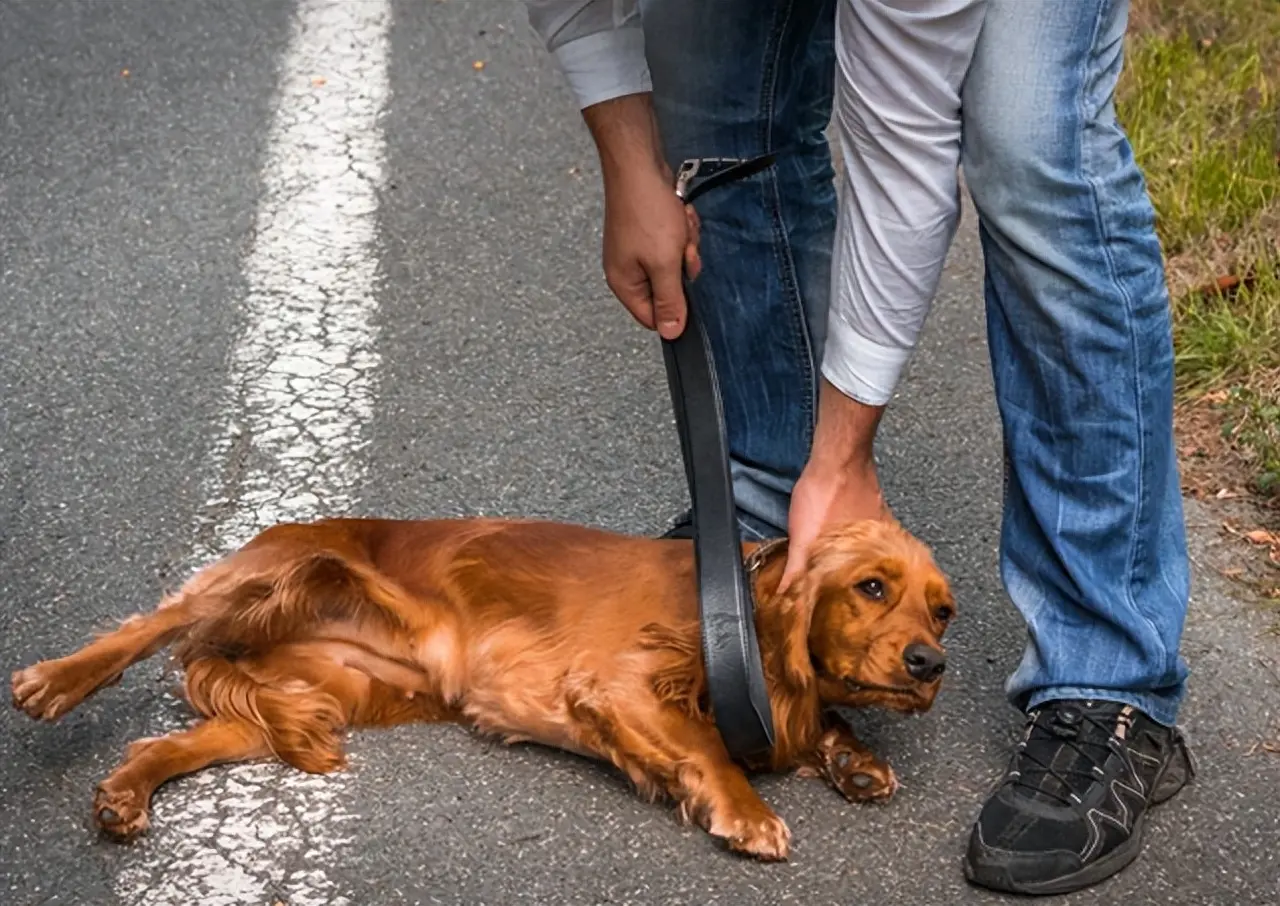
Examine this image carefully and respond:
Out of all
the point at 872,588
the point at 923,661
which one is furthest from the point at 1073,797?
the point at 872,588

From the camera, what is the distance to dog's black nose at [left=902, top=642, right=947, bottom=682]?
8.84ft

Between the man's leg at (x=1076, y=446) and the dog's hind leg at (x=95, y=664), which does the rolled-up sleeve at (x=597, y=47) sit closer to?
the man's leg at (x=1076, y=446)

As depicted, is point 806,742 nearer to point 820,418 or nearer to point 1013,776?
point 1013,776

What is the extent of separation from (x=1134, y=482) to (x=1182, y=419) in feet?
4.83

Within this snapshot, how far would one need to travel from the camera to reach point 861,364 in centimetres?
276

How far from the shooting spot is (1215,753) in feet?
9.88

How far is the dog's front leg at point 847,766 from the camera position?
2844 millimetres

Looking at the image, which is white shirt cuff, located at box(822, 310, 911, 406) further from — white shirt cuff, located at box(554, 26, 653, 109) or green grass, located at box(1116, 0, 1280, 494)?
green grass, located at box(1116, 0, 1280, 494)

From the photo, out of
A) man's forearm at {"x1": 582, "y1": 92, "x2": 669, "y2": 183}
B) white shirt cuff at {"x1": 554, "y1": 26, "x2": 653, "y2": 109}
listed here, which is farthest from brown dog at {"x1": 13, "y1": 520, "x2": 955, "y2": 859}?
white shirt cuff at {"x1": 554, "y1": 26, "x2": 653, "y2": 109}

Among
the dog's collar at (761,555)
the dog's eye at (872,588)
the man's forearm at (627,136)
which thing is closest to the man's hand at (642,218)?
the man's forearm at (627,136)

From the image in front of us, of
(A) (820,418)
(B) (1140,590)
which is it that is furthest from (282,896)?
(B) (1140,590)

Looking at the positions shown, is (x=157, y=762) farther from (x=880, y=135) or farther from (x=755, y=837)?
(x=880, y=135)

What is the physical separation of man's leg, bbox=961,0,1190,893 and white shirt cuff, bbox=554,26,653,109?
1.76 ft

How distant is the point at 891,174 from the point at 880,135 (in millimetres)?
60
